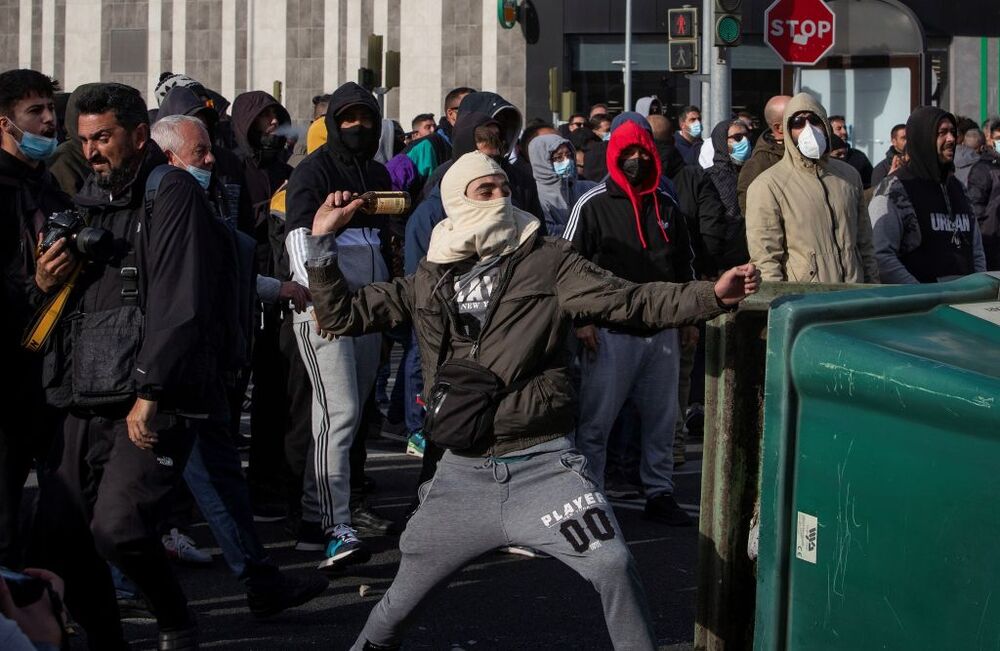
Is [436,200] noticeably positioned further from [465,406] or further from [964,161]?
[964,161]

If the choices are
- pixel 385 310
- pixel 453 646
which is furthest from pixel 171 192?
pixel 453 646

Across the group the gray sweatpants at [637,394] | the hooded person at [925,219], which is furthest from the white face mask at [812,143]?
the gray sweatpants at [637,394]

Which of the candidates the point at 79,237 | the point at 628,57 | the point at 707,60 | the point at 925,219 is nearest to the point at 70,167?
the point at 79,237

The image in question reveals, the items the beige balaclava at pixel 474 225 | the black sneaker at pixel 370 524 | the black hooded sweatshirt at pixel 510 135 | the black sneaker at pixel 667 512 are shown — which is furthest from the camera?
the black hooded sweatshirt at pixel 510 135

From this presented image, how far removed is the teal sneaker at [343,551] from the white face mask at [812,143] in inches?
116

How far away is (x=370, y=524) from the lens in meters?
7.44

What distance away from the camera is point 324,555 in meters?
6.97

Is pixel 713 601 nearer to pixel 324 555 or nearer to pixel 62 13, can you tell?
pixel 324 555

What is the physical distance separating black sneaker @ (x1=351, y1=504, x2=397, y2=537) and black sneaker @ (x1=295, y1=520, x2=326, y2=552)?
384mm

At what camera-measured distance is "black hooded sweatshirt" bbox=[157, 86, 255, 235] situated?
744 centimetres

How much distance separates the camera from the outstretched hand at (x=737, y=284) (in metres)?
4.29

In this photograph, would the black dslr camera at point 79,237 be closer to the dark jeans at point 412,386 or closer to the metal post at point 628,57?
the dark jeans at point 412,386

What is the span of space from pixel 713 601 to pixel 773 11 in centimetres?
972

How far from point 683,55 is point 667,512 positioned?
7.03 meters
